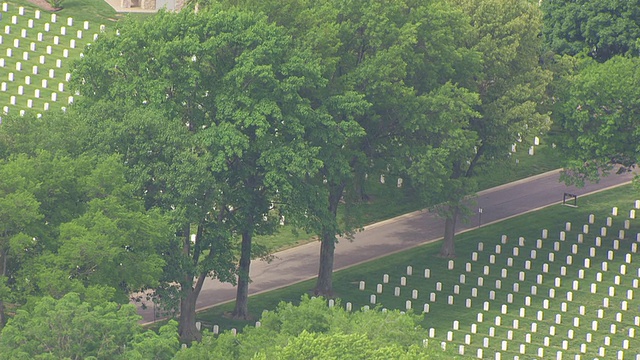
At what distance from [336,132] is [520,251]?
49.8 feet

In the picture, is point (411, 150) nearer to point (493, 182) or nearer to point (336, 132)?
point (336, 132)

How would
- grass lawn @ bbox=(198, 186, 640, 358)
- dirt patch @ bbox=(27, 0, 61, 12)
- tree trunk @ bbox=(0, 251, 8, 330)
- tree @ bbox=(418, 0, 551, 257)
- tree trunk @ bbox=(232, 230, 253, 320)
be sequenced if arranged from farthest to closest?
1. dirt patch @ bbox=(27, 0, 61, 12)
2. tree @ bbox=(418, 0, 551, 257)
3. tree trunk @ bbox=(232, 230, 253, 320)
4. grass lawn @ bbox=(198, 186, 640, 358)
5. tree trunk @ bbox=(0, 251, 8, 330)

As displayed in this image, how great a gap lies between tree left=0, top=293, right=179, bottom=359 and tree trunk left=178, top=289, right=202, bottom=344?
52.1ft

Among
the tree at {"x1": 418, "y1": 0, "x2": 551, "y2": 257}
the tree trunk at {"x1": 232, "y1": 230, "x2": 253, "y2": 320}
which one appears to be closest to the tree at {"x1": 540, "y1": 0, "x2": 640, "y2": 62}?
the tree at {"x1": 418, "y1": 0, "x2": 551, "y2": 257}

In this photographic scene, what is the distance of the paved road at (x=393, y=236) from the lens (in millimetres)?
102438

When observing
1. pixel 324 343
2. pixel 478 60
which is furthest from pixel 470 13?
pixel 324 343

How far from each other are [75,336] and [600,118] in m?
40.2

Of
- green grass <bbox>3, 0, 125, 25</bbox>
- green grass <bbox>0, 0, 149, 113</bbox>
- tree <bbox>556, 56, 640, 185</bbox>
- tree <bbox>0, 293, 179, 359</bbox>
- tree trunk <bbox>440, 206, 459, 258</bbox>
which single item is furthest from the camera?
green grass <bbox>3, 0, 125, 25</bbox>

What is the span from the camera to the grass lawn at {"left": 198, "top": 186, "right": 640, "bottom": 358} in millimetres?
95750

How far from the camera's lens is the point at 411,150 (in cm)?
10075

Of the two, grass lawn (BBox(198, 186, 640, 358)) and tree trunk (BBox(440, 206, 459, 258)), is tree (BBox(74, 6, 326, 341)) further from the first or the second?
tree trunk (BBox(440, 206, 459, 258))

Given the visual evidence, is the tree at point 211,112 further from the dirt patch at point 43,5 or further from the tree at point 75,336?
the dirt patch at point 43,5

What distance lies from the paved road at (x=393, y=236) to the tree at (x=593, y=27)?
8204 millimetres

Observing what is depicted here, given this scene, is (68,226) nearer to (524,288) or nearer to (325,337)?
(325,337)
